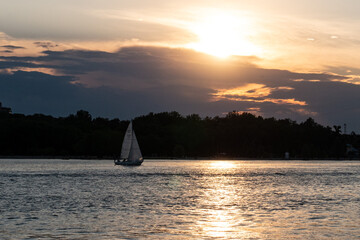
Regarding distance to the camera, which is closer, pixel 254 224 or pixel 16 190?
pixel 254 224

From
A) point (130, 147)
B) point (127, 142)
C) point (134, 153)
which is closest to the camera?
point (127, 142)

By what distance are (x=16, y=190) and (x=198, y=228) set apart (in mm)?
40775

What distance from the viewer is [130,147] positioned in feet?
520

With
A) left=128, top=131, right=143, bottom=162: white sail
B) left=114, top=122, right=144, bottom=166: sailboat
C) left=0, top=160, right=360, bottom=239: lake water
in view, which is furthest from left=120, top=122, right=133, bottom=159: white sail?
left=0, top=160, right=360, bottom=239: lake water

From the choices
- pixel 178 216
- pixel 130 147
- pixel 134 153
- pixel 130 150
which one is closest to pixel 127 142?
pixel 130 147

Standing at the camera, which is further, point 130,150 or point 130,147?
point 130,150

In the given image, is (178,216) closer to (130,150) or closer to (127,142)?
(127,142)

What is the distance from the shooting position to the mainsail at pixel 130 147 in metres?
156

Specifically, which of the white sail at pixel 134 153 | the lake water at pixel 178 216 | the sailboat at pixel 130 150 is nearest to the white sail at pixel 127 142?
the sailboat at pixel 130 150

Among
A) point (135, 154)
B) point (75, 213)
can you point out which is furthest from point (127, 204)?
point (135, 154)

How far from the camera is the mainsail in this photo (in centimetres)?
15612

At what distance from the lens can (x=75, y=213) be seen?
4541 cm

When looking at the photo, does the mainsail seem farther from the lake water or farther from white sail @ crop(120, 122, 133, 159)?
the lake water

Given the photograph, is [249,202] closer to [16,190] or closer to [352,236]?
[352,236]
